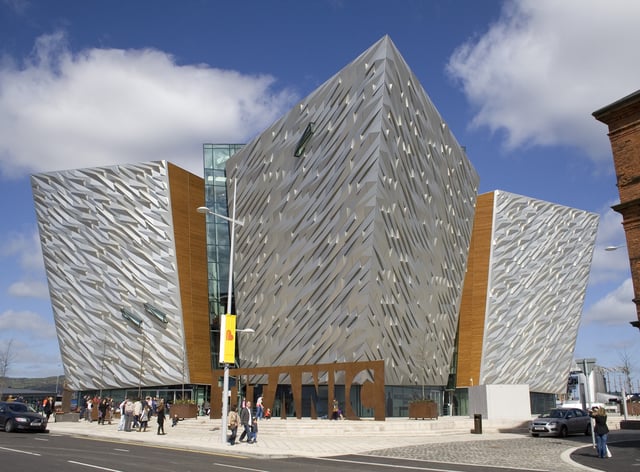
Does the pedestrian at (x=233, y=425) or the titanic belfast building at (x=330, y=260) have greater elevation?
the titanic belfast building at (x=330, y=260)

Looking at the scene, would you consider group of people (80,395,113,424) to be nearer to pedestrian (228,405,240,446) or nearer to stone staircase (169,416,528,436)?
stone staircase (169,416,528,436)

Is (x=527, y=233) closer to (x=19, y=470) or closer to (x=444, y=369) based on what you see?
(x=444, y=369)

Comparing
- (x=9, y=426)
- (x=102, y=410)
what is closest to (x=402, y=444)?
(x=9, y=426)

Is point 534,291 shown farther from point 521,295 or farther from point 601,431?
point 601,431

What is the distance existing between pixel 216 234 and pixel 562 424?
3305 cm

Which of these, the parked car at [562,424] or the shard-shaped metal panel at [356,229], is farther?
the shard-shaped metal panel at [356,229]

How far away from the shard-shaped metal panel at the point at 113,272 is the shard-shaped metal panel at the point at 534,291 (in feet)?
92.9

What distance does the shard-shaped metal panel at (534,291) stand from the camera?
53625mm

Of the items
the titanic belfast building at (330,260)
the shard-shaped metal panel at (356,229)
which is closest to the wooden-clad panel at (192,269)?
the titanic belfast building at (330,260)

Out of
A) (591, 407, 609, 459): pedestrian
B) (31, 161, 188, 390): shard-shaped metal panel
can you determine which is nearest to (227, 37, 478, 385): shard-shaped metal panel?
(31, 161, 188, 390): shard-shaped metal panel

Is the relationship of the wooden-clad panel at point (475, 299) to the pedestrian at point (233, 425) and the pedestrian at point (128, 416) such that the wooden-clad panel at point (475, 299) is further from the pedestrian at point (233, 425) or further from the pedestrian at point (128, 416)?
the pedestrian at point (233, 425)

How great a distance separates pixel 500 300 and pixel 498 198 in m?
9.54

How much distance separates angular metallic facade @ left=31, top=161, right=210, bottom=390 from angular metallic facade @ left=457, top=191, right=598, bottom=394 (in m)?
25.0

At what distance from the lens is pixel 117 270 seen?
49781mm
